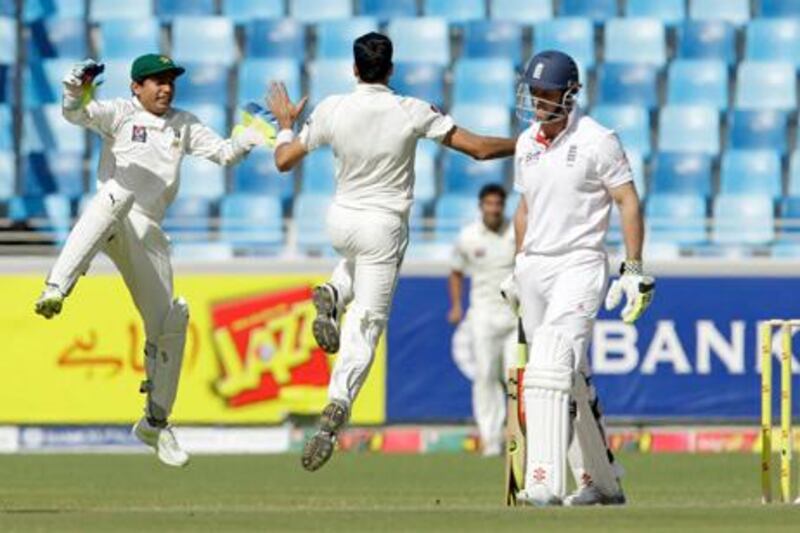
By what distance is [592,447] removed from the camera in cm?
1013

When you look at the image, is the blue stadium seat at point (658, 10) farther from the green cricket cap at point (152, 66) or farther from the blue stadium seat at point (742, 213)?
the green cricket cap at point (152, 66)

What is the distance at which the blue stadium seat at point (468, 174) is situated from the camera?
19047mm

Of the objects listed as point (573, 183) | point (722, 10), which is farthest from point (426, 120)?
point (722, 10)

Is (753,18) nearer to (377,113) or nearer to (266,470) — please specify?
(266,470)

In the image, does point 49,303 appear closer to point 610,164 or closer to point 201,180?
point 610,164

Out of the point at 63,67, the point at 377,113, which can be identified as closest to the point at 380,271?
the point at 377,113

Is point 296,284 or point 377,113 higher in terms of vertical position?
point 377,113

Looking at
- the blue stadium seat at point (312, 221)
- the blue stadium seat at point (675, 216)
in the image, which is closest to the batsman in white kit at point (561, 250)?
the blue stadium seat at point (312, 221)

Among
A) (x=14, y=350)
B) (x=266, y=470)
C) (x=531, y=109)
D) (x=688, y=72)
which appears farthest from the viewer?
(x=688, y=72)

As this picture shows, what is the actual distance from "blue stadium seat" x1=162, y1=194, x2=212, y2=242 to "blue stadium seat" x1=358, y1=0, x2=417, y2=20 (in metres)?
2.55

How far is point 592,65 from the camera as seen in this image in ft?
65.6

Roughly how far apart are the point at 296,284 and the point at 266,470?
247 cm

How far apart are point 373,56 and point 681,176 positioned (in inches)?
349

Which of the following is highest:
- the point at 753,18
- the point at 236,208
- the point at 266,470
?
the point at 753,18
